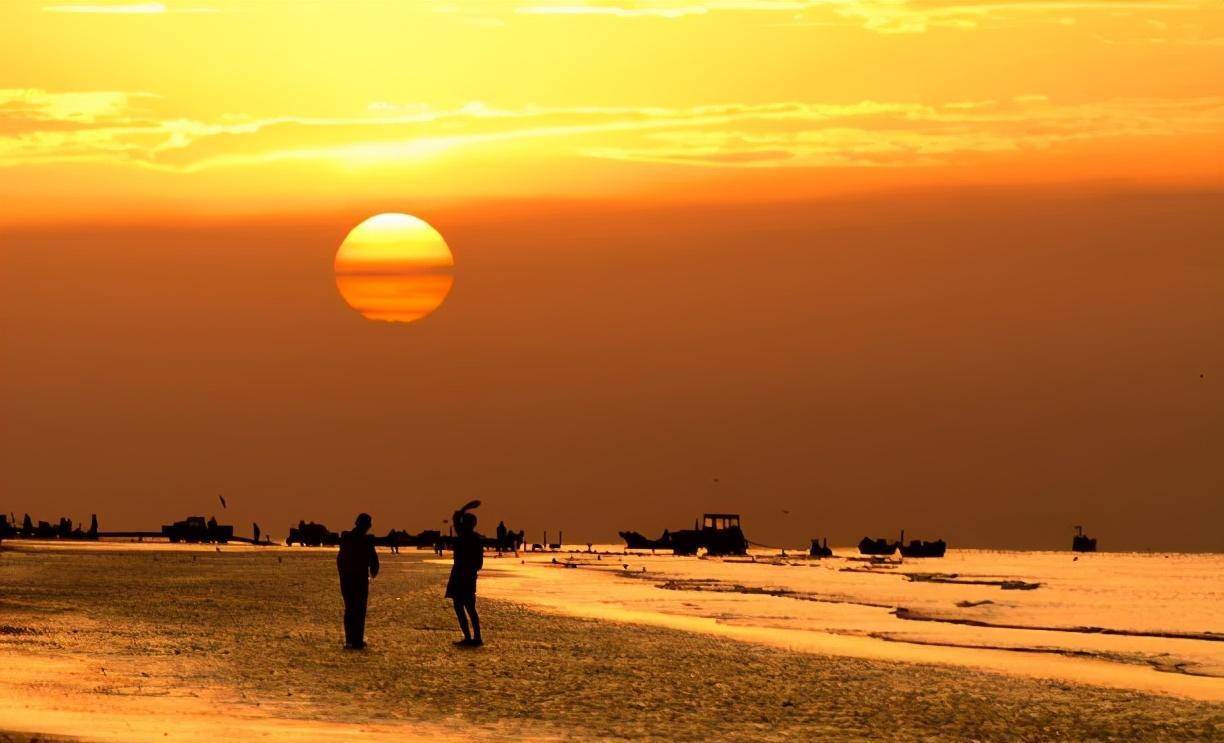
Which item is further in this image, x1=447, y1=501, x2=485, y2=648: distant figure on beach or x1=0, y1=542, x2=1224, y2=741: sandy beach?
x1=447, y1=501, x2=485, y2=648: distant figure on beach

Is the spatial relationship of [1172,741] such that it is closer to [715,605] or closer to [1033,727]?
[1033,727]

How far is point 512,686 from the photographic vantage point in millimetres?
22781

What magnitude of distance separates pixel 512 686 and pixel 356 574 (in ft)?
20.7

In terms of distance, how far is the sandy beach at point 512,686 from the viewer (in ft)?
60.3

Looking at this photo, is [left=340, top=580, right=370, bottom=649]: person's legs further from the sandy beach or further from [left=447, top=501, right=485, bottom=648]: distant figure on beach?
[left=447, top=501, right=485, bottom=648]: distant figure on beach

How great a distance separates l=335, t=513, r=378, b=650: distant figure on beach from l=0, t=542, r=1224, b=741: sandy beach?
0.56 m

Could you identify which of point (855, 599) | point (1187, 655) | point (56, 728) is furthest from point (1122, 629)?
point (56, 728)

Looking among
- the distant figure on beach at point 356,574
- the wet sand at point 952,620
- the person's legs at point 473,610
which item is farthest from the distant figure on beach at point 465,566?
the wet sand at point 952,620

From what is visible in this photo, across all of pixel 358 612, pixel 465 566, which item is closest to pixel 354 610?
pixel 358 612

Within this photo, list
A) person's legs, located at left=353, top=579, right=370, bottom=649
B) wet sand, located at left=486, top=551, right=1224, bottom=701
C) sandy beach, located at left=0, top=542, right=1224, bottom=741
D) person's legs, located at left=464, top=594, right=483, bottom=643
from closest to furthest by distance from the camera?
1. sandy beach, located at left=0, top=542, right=1224, bottom=741
2. person's legs, located at left=353, top=579, right=370, bottom=649
3. person's legs, located at left=464, top=594, right=483, bottom=643
4. wet sand, located at left=486, top=551, right=1224, bottom=701

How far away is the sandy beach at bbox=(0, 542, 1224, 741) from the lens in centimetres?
1839

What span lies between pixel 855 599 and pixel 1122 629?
Result: 692 inches

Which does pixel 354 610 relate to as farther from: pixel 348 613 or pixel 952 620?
pixel 952 620

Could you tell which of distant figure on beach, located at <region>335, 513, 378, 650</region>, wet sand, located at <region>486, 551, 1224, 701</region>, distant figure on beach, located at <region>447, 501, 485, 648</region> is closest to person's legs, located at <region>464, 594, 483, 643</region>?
distant figure on beach, located at <region>447, 501, 485, 648</region>
